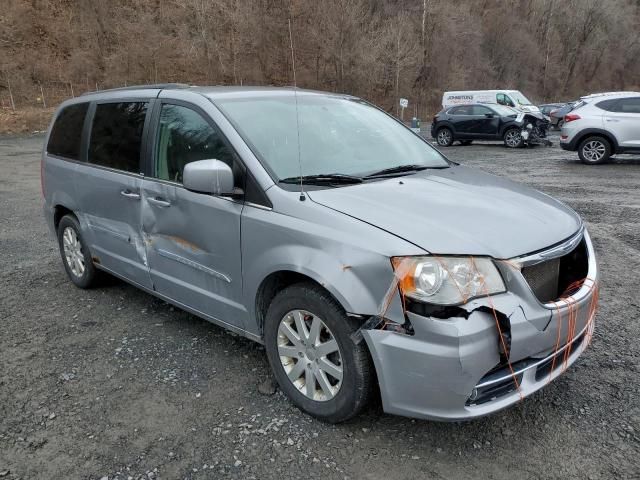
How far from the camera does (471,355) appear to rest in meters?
2.17

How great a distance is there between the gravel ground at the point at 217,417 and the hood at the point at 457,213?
977 mm

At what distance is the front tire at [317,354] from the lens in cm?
244

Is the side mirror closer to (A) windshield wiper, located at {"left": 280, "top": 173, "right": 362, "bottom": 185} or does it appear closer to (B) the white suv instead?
(A) windshield wiper, located at {"left": 280, "top": 173, "right": 362, "bottom": 185}

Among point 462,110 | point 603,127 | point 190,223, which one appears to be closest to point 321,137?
point 190,223

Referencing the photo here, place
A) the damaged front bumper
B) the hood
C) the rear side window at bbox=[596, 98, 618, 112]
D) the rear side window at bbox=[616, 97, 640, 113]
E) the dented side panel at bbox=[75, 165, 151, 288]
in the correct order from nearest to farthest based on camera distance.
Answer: the damaged front bumper < the hood < the dented side panel at bbox=[75, 165, 151, 288] < the rear side window at bbox=[616, 97, 640, 113] < the rear side window at bbox=[596, 98, 618, 112]

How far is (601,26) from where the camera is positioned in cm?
6181

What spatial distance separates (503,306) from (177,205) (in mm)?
2096

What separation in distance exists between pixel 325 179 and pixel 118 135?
1926 millimetres

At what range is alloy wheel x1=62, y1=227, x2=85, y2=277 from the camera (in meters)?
4.66

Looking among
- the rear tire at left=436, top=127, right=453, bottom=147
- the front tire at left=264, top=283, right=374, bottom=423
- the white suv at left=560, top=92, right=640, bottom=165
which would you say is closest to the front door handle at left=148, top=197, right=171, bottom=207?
the front tire at left=264, top=283, right=374, bottom=423

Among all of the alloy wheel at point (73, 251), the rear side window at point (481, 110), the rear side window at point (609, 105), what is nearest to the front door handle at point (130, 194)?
the alloy wheel at point (73, 251)

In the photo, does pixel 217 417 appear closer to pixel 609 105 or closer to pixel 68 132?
pixel 68 132

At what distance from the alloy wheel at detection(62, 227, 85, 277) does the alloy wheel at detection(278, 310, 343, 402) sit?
8.93 feet

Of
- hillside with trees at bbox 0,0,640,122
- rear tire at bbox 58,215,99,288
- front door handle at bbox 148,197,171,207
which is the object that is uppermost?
hillside with trees at bbox 0,0,640,122
